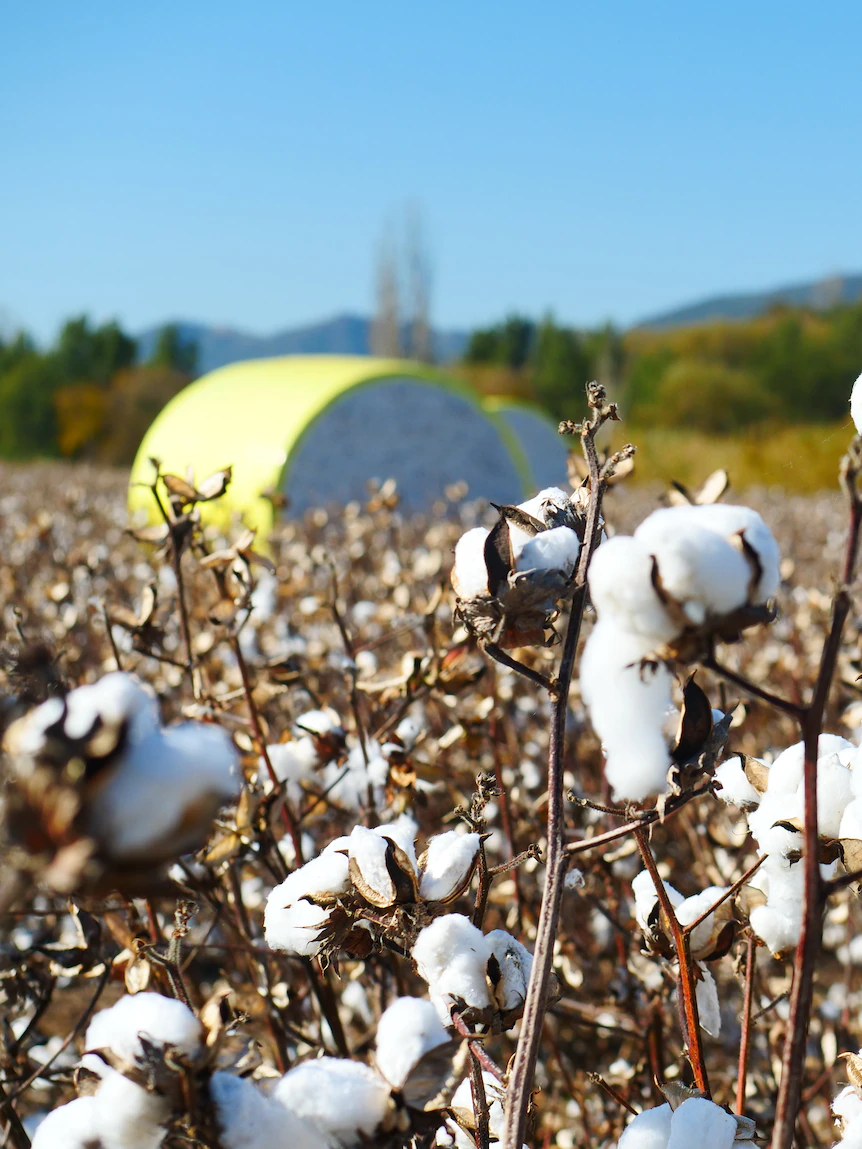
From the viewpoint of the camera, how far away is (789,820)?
0.78m

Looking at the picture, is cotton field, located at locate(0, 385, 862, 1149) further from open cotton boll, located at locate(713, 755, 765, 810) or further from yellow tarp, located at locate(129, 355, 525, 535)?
yellow tarp, located at locate(129, 355, 525, 535)

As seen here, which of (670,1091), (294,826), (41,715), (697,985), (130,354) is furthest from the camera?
(130,354)

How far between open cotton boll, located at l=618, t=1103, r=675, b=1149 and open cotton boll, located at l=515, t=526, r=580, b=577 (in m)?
0.39

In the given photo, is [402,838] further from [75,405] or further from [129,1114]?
[75,405]

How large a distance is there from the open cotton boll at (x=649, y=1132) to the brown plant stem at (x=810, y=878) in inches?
7.6

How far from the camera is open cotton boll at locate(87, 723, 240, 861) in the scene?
0.42m

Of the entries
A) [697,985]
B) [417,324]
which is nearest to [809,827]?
[697,985]

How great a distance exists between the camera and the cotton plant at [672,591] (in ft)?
1.66

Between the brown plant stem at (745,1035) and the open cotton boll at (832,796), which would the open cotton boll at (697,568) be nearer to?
the open cotton boll at (832,796)

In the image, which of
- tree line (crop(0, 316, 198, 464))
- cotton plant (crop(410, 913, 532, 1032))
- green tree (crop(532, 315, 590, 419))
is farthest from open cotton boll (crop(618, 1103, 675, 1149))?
green tree (crop(532, 315, 590, 419))

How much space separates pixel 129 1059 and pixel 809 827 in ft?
1.19

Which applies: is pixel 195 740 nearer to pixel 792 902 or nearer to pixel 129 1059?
pixel 129 1059

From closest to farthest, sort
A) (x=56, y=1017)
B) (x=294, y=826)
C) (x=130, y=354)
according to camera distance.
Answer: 1. (x=294, y=826)
2. (x=56, y=1017)
3. (x=130, y=354)

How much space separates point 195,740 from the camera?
441 millimetres
